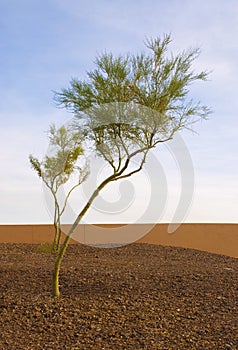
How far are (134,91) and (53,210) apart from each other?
6.01 meters

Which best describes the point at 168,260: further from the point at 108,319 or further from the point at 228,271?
the point at 108,319

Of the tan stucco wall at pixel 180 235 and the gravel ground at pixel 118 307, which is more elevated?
the tan stucco wall at pixel 180 235

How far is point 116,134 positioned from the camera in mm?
8469

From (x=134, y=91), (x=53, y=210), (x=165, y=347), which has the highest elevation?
(x=134, y=91)

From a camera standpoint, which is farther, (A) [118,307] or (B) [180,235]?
(B) [180,235]

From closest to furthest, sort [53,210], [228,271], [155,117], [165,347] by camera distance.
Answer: [165,347] → [155,117] → [228,271] → [53,210]

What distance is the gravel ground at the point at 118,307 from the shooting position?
686cm

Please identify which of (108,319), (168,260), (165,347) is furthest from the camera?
(168,260)

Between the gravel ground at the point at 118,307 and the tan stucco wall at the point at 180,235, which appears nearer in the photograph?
the gravel ground at the point at 118,307

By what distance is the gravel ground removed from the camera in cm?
686

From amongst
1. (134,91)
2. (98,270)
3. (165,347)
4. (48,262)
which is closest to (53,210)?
(48,262)

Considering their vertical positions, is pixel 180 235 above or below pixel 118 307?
above

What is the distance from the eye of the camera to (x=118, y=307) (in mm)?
7758

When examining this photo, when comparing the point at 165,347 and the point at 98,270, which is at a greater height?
the point at 98,270
